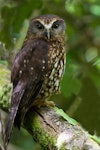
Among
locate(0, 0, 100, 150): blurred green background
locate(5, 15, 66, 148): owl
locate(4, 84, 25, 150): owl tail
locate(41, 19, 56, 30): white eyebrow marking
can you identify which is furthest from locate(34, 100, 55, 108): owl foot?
locate(41, 19, 56, 30): white eyebrow marking

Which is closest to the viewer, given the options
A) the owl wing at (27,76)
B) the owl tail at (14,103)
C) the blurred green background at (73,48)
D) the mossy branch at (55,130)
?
the mossy branch at (55,130)

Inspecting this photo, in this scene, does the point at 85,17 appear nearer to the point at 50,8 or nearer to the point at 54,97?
the point at 50,8

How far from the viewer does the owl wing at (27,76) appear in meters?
3.34

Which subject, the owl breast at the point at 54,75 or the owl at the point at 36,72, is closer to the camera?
the owl at the point at 36,72

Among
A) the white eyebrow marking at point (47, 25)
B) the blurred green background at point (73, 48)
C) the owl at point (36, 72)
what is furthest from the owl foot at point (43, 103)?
the white eyebrow marking at point (47, 25)

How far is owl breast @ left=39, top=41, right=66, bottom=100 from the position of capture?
3.56 m

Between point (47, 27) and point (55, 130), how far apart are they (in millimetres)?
1062

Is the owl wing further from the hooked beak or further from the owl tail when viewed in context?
the hooked beak

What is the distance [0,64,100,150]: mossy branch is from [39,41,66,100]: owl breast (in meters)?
0.19

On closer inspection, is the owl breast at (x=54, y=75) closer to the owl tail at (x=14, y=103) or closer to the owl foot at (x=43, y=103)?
the owl foot at (x=43, y=103)

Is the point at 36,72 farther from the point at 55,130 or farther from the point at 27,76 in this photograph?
the point at 55,130

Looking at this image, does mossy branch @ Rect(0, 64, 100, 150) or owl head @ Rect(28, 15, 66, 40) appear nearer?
mossy branch @ Rect(0, 64, 100, 150)

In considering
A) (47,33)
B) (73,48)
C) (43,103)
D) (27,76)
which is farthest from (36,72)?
(73,48)

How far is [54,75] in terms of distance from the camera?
11.7ft
